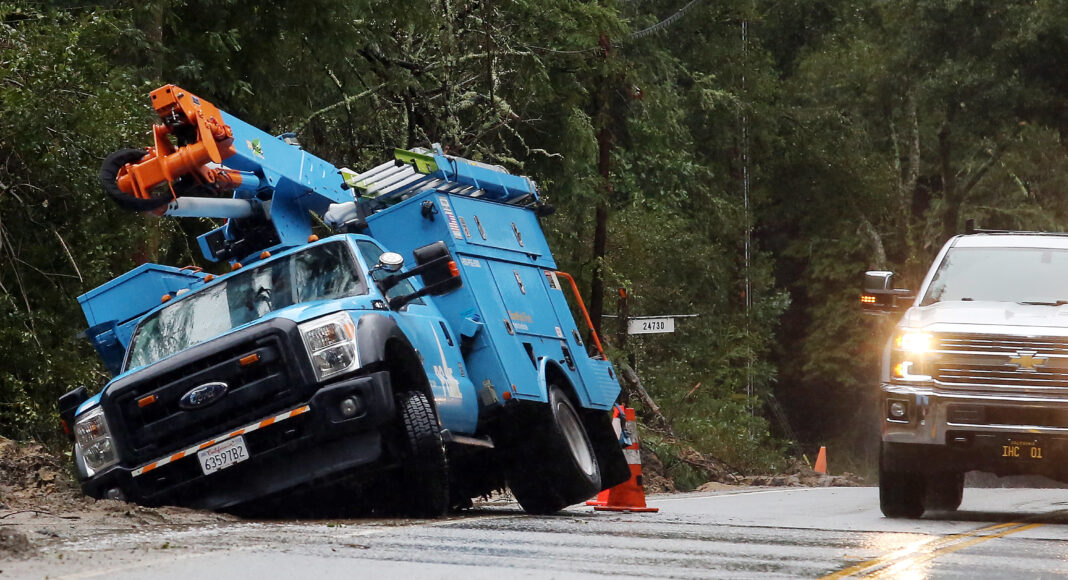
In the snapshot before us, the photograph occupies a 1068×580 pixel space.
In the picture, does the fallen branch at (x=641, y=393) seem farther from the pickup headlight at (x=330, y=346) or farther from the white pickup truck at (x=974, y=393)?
the pickup headlight at (x=330, y=346)

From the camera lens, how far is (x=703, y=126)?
43812 mm

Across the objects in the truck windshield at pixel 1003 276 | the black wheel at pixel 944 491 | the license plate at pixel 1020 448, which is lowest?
the black wheel at pixel 944 491

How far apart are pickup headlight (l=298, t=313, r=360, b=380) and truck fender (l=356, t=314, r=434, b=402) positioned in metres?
0.06

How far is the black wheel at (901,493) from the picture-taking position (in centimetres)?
1337

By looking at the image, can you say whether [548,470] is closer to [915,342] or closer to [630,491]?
[630,491]

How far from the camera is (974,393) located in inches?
506

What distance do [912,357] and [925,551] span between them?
3236mm

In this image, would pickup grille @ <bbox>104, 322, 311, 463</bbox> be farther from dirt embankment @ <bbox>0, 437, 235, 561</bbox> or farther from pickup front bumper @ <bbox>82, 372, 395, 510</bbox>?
dirt embankment @ <bbox>0, 437, 235, 561</bbox>

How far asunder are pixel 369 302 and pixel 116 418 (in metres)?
1.87

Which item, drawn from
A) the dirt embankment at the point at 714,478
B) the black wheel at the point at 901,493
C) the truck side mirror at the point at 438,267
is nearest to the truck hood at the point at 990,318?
the black wheel at the point at 901,493

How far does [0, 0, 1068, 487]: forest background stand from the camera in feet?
53.7

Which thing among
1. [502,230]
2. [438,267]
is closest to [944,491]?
[502,230]

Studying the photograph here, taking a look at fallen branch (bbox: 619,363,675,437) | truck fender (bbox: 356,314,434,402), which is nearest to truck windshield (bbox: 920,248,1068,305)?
truck fender (bbox: 356,314,434,402)

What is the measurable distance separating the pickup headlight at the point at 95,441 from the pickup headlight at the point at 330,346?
5.02 ft
